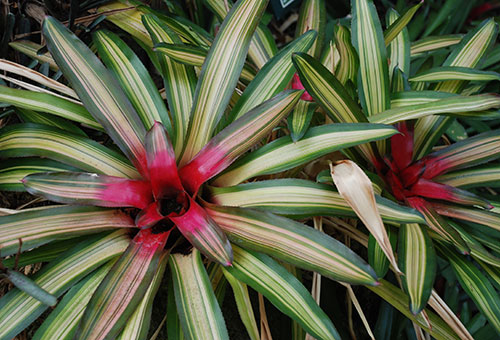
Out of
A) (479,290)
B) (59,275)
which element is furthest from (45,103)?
(479,290)

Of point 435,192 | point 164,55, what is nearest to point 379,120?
point 435,192

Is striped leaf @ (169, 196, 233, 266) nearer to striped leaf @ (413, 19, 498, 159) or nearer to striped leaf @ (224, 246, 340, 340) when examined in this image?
striped leaf @ (224, 246, 340, 340)

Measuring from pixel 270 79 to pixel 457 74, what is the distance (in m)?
0.38

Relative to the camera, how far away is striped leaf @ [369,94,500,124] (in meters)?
0.77

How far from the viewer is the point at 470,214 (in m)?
0.86

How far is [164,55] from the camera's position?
850 mm

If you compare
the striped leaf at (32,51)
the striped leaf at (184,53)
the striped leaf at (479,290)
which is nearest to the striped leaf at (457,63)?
the striped leaf at (479,290)

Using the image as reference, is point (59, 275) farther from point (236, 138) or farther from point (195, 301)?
point (236, 138)

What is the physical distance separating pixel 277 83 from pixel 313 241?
1.02 ft

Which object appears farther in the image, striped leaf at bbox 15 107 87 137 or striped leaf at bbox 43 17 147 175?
striped leaf at bbox 15 107 87 137

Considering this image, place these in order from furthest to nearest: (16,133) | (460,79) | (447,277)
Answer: (447,277)
(460,79)
(16,133)

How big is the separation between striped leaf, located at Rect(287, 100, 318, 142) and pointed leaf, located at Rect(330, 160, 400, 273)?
9cm

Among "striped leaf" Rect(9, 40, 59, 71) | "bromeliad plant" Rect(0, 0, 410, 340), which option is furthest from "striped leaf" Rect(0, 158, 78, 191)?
"striped leaf" Rect(9, 40, 59, 71)

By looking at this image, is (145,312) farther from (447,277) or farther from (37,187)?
(447,277)
